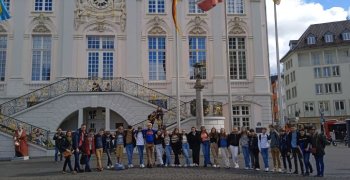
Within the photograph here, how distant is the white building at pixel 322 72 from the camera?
200ft

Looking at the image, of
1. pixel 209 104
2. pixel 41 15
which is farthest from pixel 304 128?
pixel 41 15

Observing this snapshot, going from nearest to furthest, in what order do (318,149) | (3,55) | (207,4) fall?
(318,149), (207,4), (3,55)

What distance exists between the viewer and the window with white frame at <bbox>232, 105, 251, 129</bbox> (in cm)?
2952

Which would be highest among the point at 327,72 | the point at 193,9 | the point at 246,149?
the point at 193,9

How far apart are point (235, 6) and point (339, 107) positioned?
36.4 meters

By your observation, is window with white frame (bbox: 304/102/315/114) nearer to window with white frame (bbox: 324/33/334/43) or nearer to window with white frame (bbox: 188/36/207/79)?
window with white frame (bbox: 324/33/334/43)

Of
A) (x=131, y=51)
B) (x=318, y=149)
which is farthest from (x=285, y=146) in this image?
(x=131, y=51)

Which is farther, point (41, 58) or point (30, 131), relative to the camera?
point (41, 58)

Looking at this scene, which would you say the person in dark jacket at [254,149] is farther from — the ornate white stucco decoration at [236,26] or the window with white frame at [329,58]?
the window with white frame at [329,58]

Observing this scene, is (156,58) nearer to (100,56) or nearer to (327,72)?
(100,56)

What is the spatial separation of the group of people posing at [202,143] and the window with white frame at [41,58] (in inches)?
542

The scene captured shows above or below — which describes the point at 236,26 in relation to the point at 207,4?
above

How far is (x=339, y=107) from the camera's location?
6056cm

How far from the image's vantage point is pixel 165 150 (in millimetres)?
16344
